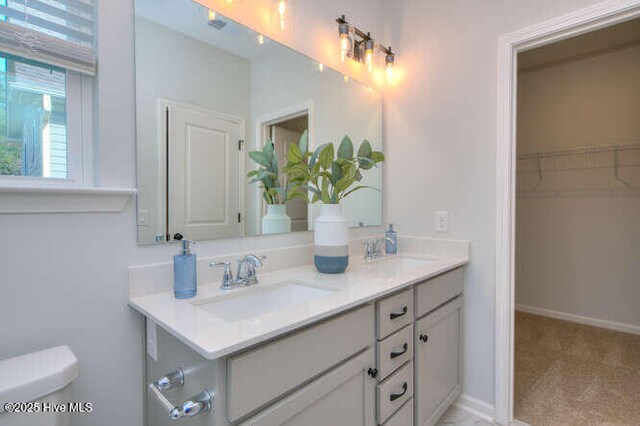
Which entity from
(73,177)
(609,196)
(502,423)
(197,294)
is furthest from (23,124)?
(609,196)

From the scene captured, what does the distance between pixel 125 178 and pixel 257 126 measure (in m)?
0.58

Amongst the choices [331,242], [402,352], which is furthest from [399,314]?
[331,242]

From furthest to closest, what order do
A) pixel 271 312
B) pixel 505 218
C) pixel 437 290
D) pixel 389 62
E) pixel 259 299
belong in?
pixel 389 62, pixel 505 218, pixel 437 290, pixel 259 299, pixel 271 312

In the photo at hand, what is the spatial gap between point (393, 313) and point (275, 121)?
0.97 metres

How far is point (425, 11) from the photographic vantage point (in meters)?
1.93

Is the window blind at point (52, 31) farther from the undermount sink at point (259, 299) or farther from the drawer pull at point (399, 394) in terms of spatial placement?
the drawer pull at point (399, 394)

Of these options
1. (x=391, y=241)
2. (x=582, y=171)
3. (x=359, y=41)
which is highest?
(x=359, y=41)

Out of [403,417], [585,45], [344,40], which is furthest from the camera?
[585,45]

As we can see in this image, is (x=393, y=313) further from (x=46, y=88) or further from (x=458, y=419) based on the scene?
(x=46, y=88)

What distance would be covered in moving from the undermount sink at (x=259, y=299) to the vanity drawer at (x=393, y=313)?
0.19 metres

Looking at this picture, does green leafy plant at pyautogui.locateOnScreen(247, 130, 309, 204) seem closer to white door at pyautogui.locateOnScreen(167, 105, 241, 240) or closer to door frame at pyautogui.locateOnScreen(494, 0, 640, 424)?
white door at pyautogui.locateOnScreen(167, 105, 241, 240)

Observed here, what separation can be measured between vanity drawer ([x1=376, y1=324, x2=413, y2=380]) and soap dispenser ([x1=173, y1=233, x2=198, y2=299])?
670 millimetres

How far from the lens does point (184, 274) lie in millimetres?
1026

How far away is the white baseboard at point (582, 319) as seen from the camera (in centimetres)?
275
